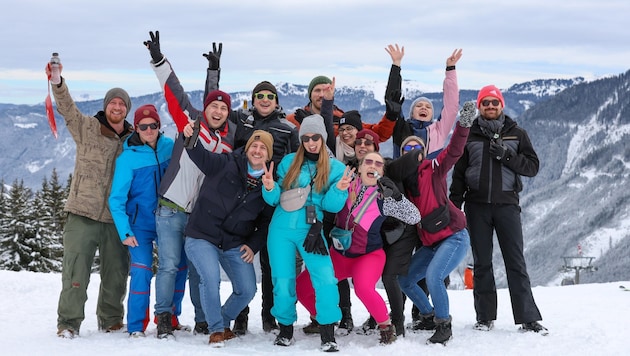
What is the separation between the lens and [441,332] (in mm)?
6453

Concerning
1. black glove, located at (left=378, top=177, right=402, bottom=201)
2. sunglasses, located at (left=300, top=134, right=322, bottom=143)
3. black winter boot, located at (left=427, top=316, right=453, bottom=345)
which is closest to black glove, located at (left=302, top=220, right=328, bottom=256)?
black glove, located at (left=378, top=177, right=402, bottom=201)

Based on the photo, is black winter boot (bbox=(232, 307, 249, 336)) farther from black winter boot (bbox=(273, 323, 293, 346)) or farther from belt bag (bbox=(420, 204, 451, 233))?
belt bag (bbox=(420, 204, 451, 233))

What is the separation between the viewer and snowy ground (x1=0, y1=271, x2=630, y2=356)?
5.97 meters

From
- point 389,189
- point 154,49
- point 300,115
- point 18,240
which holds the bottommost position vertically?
point 18,240

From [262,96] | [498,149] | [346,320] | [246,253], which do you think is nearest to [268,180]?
[246,253]

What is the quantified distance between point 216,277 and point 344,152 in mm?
2010

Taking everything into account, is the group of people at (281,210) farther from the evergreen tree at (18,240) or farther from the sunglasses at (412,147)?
the evergreen tree at (18,240)

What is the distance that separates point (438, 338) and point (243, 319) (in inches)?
84.0

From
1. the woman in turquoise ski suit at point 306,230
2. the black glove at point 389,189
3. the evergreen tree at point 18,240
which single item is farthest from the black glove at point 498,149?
the evergreen tree at point 18,240

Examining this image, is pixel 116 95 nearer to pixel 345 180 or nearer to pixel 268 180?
pixel 268 180

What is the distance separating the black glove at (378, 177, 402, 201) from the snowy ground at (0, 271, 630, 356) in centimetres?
149

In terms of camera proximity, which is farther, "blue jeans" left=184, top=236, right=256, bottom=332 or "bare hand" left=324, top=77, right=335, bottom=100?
"bare hand" left=324, top=77, right=335, bottom=100

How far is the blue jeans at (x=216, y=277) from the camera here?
616 centimetres

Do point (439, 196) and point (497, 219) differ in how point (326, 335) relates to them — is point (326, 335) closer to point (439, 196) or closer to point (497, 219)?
point (439, 196)
